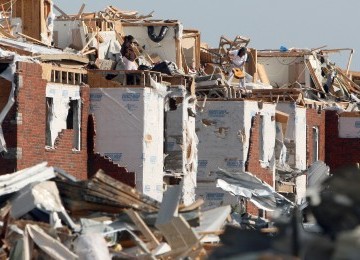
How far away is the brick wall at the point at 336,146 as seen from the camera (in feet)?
178

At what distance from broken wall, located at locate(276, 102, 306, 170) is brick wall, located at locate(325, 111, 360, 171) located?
411 cm

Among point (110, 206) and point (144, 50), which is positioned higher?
point (144, 50)

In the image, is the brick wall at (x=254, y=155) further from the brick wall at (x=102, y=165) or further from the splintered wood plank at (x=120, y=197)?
the splintered wood plank at (x=120, y=197)

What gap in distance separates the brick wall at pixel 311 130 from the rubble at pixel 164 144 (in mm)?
45

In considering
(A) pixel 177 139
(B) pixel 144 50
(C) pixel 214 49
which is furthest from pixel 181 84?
(C) pixel 214 49

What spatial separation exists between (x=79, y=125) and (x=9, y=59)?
11.4ft

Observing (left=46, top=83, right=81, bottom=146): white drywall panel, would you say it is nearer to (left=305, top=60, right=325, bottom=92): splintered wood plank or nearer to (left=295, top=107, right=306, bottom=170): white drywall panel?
(left=295, top=107, right=306, bottom=170): white drywall panel

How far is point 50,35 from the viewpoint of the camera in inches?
1708

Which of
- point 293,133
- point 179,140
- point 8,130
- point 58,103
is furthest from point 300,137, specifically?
point 8,130

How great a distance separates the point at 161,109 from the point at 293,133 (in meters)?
11.2

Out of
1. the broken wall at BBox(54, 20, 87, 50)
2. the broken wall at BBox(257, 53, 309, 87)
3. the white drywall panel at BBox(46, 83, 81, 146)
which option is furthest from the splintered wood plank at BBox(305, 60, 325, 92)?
the white drywall panel at BBox(46, 83, 81, 146)

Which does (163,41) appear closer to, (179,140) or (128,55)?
(128,55)

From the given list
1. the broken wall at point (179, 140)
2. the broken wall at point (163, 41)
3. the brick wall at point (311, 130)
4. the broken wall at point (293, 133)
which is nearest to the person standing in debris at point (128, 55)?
the broken wall at point (179, 140)

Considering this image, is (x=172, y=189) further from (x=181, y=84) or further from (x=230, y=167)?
(x=230, y=167)
